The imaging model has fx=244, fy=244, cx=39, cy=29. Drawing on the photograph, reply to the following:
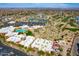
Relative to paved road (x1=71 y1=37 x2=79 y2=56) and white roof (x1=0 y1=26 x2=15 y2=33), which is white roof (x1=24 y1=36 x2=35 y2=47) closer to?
Answer: white roof (x1=0 y1=26 x2=15 y2=33)

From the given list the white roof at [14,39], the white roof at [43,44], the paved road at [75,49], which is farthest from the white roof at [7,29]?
the paved road at [75,49]

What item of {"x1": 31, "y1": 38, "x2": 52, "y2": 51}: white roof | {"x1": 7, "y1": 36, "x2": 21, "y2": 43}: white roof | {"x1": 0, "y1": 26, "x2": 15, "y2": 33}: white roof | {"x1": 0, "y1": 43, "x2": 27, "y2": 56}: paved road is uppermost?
{"x1": 0, "y1": 26, "x2": 15, "y2": 33}: white roof

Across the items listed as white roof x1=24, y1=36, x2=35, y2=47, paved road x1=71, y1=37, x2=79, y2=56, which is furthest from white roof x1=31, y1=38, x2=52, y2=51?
paved road x1=71, y1=37, x2=79, y2=56

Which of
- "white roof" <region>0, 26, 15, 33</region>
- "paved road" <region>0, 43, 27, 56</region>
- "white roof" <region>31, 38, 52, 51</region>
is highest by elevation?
"white roof" <region>0, 26, 15, 33</region>

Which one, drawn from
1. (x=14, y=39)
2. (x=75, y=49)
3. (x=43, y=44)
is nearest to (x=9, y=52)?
(x=14, y=39)

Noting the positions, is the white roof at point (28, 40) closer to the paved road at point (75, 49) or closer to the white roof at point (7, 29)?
the white roof at point (7, 29)

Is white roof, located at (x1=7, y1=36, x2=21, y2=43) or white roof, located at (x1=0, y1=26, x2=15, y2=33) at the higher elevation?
white roof, located at (x1=0, y1=26, x2=15, y2=33)

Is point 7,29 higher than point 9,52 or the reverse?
higher

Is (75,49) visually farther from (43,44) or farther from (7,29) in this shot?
(7,29)

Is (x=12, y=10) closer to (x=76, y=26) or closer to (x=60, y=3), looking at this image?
(x=60, y=3)

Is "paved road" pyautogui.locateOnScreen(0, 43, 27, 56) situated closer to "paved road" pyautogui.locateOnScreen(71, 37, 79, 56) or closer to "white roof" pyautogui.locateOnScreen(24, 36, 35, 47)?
"white roof" pyautogui.locateOnScreen(24, 36, 35, 47)

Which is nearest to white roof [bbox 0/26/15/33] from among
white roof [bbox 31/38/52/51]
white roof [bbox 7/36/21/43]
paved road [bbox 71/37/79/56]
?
white roof [bbox 7/36/21/43]

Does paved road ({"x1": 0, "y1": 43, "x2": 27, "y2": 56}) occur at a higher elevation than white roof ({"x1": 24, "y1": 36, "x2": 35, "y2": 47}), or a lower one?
lower
